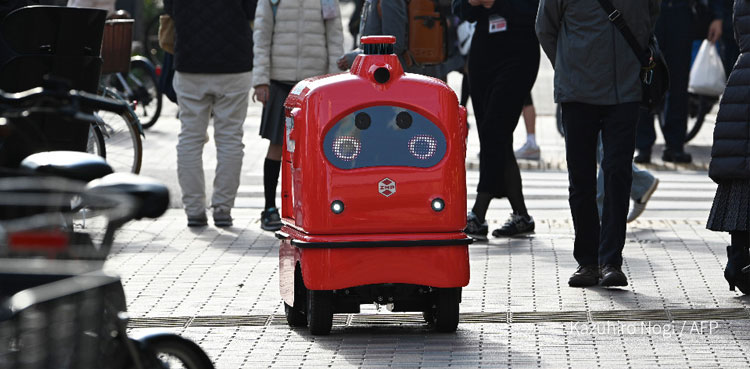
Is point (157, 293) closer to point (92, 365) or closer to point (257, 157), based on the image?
point (92, 365)

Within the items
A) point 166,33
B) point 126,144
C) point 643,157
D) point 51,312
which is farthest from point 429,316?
point 643,157

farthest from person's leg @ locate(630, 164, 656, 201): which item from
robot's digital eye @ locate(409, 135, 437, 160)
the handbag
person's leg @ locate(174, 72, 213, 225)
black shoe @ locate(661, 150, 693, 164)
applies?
black shoe @ locate(661, 150, 693, 164)

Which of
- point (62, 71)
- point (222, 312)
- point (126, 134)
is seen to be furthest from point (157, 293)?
point (126, 134)

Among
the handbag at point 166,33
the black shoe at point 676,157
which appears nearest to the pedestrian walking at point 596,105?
the handbag at point 166,33

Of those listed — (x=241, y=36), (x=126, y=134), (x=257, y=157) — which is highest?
(x=241, y=36)

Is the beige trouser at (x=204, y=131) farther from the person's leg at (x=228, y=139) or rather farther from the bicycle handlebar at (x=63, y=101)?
the bicycle handlebar at (x=63, y=101)

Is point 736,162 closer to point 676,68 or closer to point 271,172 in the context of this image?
point 271,172

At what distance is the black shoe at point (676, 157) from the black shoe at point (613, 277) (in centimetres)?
695

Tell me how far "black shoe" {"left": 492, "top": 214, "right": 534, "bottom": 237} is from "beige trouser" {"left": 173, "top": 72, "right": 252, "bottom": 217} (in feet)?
6.42

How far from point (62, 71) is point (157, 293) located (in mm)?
1396

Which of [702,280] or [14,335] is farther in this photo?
[702,280]

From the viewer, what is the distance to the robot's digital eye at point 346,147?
5977mm

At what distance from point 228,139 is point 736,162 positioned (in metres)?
4.27

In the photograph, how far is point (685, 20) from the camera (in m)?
13.4
